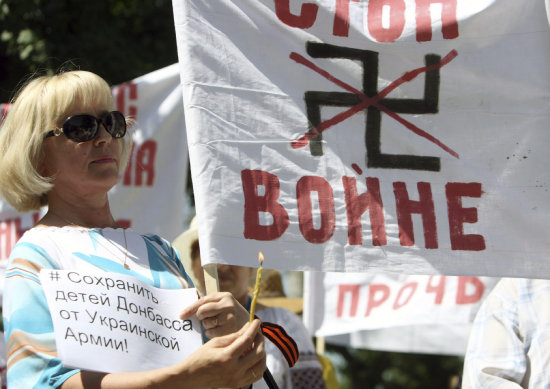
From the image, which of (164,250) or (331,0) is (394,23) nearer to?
(331,0)

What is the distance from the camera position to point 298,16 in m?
2.42

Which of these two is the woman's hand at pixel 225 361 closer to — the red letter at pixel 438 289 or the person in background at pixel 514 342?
the person in background at pixel 514 342

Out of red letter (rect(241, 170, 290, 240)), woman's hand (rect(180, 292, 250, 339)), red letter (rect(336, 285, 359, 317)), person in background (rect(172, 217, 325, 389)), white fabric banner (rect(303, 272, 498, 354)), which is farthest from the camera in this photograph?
red letter (rect(336, 285, 359, 317))

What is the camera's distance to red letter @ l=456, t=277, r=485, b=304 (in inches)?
181

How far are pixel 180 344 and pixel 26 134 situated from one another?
0.62m

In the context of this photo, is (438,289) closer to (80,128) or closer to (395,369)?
(80,128)

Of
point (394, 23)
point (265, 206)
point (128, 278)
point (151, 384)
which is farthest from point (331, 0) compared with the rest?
point (151, 384)

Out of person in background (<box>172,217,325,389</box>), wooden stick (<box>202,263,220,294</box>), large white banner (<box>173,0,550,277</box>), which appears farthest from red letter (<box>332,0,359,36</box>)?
person in background (<box>172,217,325,389</box>)

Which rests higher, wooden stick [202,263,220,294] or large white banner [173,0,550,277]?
large white banner [173,0,550,277]

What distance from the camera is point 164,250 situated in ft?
6.82

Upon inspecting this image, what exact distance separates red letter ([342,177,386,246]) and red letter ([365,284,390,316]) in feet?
7.66

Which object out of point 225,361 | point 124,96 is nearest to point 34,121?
point 225,361

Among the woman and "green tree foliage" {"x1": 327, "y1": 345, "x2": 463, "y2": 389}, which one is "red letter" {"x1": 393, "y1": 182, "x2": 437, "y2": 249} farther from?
"green tree foliage" {"x1": 327, "y1": 345, "x2": 463, "y2": 389}

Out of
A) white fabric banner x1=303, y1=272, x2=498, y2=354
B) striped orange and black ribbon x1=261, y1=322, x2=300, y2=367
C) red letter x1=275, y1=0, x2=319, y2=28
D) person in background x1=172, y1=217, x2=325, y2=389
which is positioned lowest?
white fabric banner x1=303, y1=272, x2=498, y2=354
